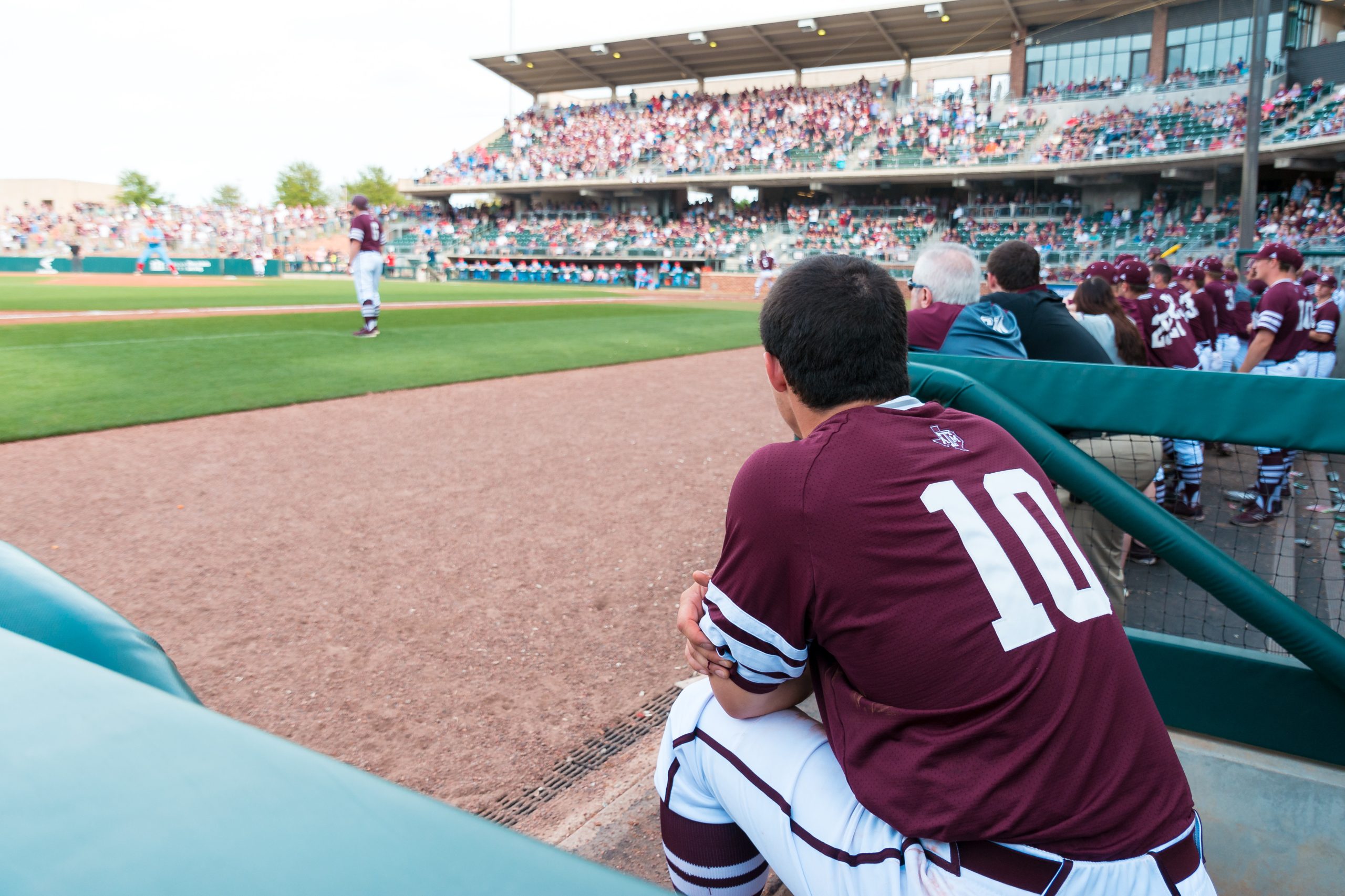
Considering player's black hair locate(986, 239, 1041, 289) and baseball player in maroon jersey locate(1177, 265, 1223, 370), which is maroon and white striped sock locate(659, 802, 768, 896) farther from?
baseball player in maroon jersey locate(1177, 265, 1223, 370)

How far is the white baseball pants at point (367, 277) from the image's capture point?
12289mm

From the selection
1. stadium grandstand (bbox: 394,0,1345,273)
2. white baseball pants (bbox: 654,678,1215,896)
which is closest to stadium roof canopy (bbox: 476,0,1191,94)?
stadium grandstand (bbox: 394,0,1345,273)

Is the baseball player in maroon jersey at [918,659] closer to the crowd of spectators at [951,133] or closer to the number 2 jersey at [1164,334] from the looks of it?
the number 2 jersey at [1164,334]

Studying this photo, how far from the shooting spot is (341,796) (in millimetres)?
598

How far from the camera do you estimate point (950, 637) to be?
1409 mm

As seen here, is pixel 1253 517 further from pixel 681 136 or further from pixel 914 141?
pixel 681 136

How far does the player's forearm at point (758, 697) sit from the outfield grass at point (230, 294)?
1806cm

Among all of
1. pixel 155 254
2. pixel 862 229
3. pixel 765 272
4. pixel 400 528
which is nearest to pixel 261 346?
pixel 400 528

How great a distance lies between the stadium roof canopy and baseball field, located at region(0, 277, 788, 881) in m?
32.7

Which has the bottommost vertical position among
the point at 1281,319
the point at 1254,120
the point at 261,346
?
the point at 261,346

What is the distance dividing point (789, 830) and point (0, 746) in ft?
4.31

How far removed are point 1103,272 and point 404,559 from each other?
18.1 ft

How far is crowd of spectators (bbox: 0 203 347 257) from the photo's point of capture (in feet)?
135

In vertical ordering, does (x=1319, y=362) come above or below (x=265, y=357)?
above
